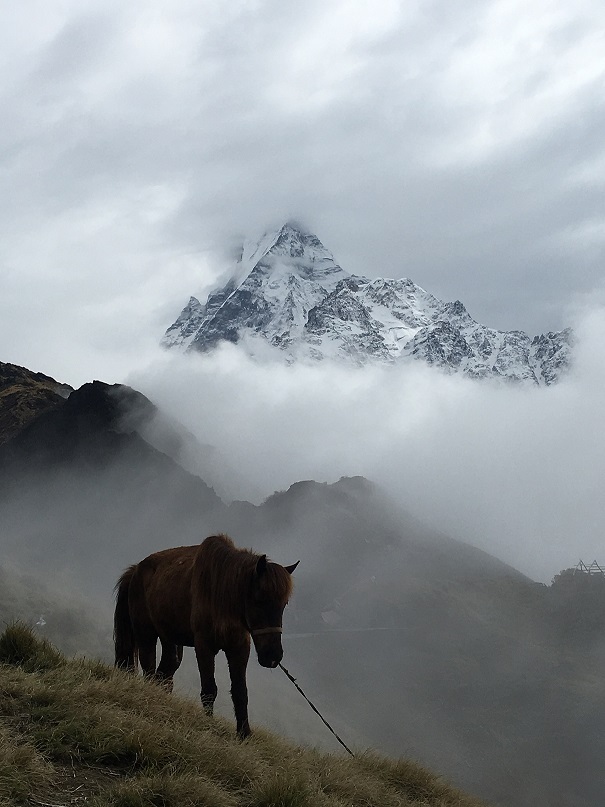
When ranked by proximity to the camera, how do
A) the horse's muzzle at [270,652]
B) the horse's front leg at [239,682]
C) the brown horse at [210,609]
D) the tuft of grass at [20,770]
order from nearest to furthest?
the tuft of grass at [20,770] → the horse's muzzle at [270,652] → the brown horse at [210,609] → the horse's front leg at [239,682]

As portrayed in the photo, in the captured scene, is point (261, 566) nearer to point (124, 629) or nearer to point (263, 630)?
point (263, 630)

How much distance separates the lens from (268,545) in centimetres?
14838

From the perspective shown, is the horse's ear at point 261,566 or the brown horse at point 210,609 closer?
the horse's ear at point 261,566

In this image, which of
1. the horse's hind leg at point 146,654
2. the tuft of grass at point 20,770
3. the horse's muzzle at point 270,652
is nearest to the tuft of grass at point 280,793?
the tuft of grass at point 20,770

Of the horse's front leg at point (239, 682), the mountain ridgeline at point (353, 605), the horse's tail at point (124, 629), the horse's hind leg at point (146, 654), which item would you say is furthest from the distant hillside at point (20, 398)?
the horse's front leg at point (239, 682)

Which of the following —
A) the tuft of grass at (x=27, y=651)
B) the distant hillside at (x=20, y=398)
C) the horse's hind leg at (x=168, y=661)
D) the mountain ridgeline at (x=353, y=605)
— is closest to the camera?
the tuft of grass at (x=27, y=651)

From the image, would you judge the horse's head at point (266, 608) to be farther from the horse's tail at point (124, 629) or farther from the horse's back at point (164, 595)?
the horse's tail at point (124, 629)

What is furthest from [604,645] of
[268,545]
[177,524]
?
[177,524]

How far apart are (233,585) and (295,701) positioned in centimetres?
5418

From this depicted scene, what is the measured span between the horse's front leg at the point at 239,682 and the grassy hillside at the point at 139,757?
217 millimetres

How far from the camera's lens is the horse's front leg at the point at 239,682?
9.15 meters

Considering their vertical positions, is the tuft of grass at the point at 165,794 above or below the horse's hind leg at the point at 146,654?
below

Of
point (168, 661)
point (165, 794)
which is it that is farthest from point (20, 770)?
point (168, 661)

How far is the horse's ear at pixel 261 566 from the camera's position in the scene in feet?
29.1
